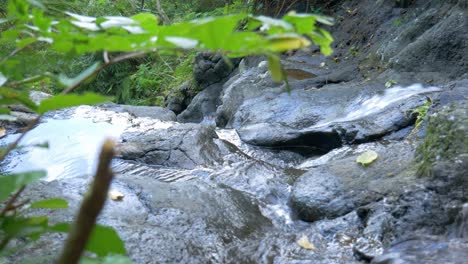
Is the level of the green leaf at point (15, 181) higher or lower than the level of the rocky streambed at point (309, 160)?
higher

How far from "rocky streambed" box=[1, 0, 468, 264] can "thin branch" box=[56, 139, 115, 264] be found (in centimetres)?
41

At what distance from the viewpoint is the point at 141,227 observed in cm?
300

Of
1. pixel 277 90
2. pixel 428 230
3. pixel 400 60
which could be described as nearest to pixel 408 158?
pixel 428 230

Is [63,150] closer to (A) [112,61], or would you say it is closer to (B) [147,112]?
(B) [147,112]

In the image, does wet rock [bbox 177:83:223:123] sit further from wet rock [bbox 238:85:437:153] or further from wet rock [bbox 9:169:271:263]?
wet rock [bbox 9:169:271:263]

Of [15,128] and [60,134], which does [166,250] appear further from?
[15,128]

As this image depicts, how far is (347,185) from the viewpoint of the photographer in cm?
370

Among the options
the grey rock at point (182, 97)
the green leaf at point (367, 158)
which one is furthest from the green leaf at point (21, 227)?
the grey rock at point (182, 97)

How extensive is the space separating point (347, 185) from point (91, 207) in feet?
11.3

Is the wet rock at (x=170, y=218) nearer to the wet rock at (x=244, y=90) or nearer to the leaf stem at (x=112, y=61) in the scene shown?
the leaf stem at (x=112, y=61)

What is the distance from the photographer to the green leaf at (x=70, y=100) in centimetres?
60

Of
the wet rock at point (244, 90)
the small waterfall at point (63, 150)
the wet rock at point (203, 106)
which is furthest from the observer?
the wet rock at point (203, 106)

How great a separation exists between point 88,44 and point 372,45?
774 cm

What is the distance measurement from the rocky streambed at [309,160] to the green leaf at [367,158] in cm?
6
